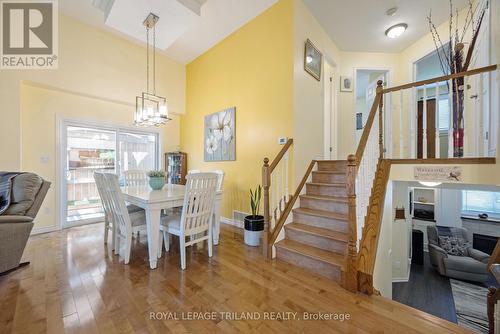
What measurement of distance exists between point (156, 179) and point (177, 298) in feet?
5.40

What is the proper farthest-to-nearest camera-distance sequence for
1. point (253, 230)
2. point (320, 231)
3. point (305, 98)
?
point (305, 98)
point (253, 230)
point (320, 231)

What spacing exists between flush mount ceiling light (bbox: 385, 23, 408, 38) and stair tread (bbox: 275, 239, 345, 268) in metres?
3.81

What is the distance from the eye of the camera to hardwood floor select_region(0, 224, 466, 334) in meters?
1.39

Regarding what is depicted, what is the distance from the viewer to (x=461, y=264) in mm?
4266

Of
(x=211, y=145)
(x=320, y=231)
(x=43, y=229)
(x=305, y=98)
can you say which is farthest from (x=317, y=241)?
(x=43, y=229)

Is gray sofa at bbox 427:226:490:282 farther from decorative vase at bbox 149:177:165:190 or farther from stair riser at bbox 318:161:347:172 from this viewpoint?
decorative vase at bbox 149:177:165:190

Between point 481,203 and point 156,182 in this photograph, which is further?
point 481,203

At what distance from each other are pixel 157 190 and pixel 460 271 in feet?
20.6

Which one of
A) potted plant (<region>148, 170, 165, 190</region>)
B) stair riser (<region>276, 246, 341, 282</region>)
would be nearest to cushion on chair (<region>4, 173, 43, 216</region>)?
potted plant (<region>148, 170, 165, 190</region>)

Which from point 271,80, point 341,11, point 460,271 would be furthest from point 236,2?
point 460,271

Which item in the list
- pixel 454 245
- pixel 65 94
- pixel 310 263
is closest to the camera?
pixel 310 263

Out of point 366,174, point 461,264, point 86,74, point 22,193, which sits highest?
point 86,74

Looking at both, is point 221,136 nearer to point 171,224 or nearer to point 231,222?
point 231,222

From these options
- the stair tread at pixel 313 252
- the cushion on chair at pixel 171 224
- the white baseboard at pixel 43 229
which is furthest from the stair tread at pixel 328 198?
the white baseboard at pixel 43 229
